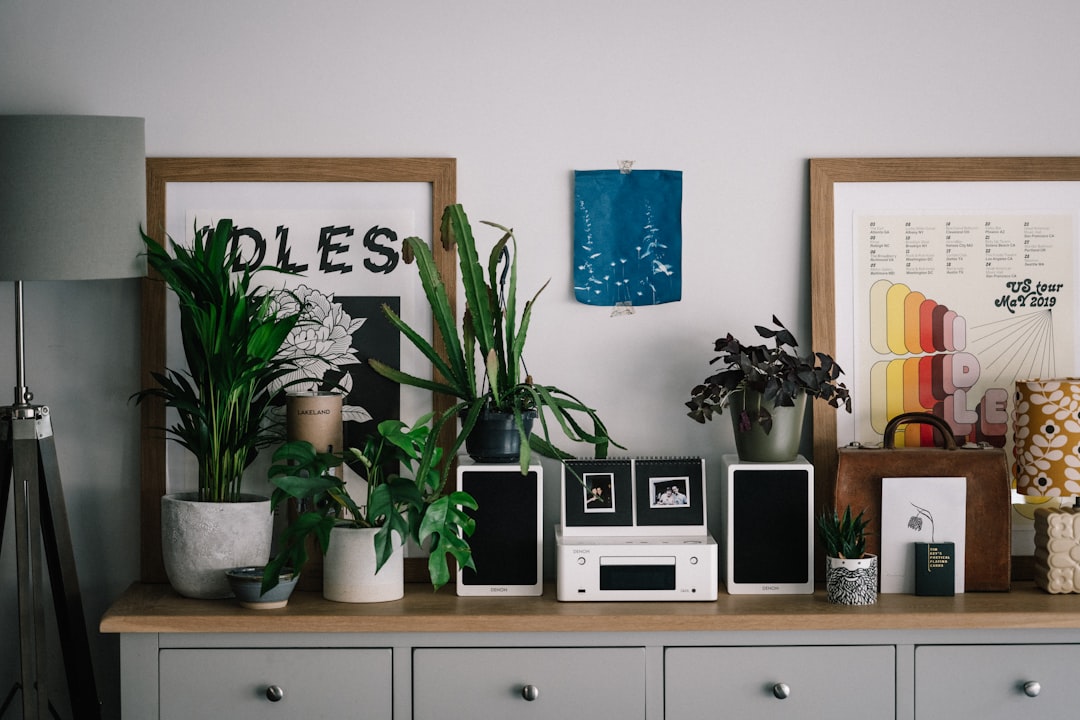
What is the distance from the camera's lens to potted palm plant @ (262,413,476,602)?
2393mm

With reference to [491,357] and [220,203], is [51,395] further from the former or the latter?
[491,357]

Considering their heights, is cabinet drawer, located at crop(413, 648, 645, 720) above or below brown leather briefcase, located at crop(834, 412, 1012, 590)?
below

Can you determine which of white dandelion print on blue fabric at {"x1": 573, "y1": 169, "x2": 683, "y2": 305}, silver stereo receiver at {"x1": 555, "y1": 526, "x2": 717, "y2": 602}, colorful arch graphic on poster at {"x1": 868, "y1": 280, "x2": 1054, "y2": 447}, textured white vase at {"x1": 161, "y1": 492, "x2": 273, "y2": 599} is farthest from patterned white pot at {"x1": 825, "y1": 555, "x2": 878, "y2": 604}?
textured white vase at {"x1": 161, "y1": 492, "x2": 273, "y2": 599}

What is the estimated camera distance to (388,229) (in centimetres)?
274

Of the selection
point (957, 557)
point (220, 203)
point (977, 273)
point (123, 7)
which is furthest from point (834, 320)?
point (123, 7)

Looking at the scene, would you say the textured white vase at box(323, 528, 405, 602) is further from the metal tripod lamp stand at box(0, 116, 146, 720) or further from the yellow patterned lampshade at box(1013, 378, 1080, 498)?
the yellow patterned lampshade at box(1013, 378, 1080, 498)

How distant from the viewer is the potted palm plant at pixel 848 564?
8.16ft

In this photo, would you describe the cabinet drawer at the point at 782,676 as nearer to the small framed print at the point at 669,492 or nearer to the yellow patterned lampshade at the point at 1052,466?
the small framed print at the point at 669,492

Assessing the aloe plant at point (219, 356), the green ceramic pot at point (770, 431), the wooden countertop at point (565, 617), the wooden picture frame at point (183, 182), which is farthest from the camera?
the wooden picture frame at point (183, 182)

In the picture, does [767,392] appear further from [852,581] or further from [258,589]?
[258,589]

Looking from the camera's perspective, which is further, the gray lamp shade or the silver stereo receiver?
the silver stereo receiver

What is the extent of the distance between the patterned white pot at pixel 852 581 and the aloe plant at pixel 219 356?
138cm

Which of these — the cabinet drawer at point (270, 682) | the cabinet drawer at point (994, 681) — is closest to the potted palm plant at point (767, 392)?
the cabinet drawer at point (994, 681)

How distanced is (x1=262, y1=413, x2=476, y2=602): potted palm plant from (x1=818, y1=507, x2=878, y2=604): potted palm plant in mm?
838
